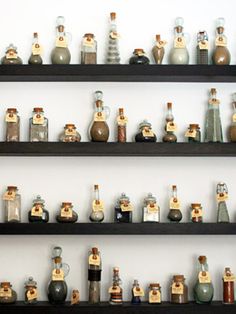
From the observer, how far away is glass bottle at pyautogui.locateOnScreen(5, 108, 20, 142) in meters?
3.27

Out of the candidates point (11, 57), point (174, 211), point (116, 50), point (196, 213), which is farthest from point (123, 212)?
point (11, 57)

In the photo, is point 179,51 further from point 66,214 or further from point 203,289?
point 203,289

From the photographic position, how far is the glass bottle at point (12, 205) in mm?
3252

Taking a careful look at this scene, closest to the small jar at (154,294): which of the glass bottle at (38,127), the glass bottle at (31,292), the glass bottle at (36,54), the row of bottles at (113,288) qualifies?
the row of bottles at (113,288)

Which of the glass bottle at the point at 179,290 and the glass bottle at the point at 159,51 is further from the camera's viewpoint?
the glass bottle at the point at 159,51

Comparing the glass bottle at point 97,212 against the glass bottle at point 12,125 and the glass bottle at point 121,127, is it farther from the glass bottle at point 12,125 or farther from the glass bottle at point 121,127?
the glass bottle at point 12,125

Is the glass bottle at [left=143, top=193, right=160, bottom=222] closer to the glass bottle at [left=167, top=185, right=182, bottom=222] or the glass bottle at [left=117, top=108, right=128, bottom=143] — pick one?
the glass bottle at [left=167, top=185, right=182, bottom=222]

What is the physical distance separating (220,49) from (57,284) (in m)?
1.40

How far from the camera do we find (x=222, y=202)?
10.8ft

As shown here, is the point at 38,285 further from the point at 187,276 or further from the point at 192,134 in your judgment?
the point at 192,134

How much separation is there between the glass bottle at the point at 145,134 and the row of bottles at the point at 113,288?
0.58 meters

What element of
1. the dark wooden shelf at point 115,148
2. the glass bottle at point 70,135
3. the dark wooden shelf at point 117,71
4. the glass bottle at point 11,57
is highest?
the glass bottle at point 11,57

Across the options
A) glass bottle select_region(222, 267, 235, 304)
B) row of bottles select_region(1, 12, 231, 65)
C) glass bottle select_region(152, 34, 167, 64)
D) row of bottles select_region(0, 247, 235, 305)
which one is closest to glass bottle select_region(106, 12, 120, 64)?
row of bottles select_region(1, 12, 231, 65)

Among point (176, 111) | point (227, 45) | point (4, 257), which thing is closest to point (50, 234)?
point (4, 257)
